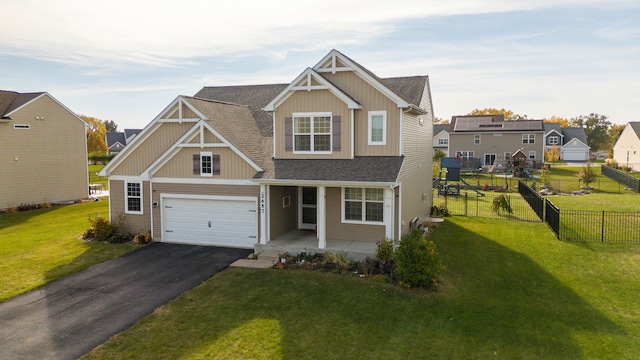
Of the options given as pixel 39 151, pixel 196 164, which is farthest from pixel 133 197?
pixel 39 151

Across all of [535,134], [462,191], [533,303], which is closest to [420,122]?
[533,303]

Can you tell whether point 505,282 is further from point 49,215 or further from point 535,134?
point 535,134

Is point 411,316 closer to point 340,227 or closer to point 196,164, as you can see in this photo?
point 340,227

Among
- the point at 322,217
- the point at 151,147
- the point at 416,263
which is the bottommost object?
the point at 416,263

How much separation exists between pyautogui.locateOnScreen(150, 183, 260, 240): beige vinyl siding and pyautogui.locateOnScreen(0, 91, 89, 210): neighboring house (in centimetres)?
1508

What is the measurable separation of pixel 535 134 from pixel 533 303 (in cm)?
5467

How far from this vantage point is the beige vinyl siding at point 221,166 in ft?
59.2

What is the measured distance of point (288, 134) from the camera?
18.7 metres

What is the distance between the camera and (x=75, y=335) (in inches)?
413

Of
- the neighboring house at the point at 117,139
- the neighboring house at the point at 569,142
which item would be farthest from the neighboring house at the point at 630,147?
the neighboring house at the point at 117,139

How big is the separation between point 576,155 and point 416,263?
80.5 metres

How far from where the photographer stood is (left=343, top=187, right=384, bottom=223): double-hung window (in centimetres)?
1714

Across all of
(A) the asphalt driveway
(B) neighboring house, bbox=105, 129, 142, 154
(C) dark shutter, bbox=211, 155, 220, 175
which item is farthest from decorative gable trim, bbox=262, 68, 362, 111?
(B) neighboring house, bbox=105, 129, 142, 154

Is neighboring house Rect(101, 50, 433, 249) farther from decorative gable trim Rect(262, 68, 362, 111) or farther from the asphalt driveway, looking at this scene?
the asphalt driveway
